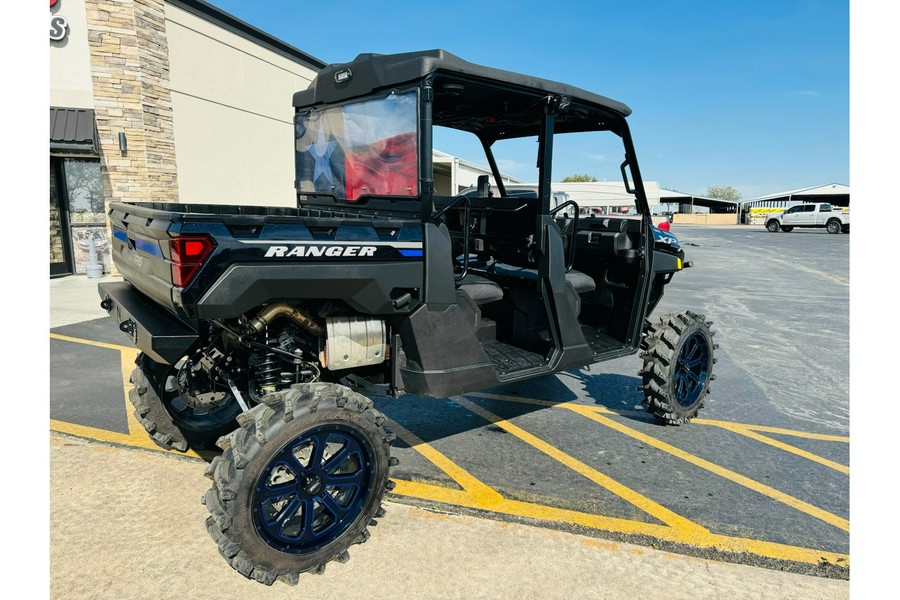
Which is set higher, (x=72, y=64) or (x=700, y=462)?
(x=72, y=64)

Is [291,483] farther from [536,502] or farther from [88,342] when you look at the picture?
[88,342]

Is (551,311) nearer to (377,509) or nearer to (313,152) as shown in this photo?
(377,509)

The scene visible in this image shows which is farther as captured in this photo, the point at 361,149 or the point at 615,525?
the point at 361,149

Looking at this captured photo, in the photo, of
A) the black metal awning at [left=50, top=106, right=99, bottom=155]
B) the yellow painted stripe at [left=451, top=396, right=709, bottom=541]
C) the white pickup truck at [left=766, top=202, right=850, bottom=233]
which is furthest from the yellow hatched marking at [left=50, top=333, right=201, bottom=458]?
the white pickup truck at [left=766, top=202, right=850, bottom=233]

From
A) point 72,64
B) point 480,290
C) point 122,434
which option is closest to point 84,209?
point 72,64

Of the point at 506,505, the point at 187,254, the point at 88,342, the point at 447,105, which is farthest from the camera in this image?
the point at 88,342

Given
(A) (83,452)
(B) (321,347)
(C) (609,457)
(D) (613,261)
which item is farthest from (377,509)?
(D) (613,261)

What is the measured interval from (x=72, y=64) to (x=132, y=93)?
123cm

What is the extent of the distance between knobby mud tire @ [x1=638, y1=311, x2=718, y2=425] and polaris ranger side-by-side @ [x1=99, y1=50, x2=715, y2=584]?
2 cm

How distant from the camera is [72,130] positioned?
1192 centimetres

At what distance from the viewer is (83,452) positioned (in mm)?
4203

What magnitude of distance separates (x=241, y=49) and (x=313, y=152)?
12.8m

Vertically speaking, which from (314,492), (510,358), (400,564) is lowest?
(400,564)

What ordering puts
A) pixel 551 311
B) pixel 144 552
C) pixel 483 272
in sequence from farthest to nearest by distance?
pixel 483 272, pixel 551 311, pixel 144 552
